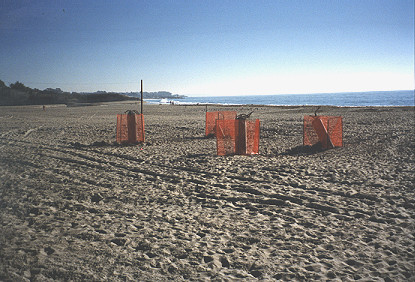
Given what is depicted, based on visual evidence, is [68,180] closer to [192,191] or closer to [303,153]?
[192,191]

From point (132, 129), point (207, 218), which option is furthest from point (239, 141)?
point (207, 218)

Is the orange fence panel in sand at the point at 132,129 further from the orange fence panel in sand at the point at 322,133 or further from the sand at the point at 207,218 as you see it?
the orange fence panel in sand at the point at 322,133

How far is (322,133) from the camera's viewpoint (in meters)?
9.82

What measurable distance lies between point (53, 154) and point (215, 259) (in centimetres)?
734

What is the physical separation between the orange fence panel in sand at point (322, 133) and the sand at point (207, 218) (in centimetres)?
144

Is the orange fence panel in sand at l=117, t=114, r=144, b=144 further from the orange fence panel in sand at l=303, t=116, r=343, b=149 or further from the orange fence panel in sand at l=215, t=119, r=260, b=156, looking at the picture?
the orange fence panel in sand at l=303, t=116, r=343, b=149

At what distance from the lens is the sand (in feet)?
9.86

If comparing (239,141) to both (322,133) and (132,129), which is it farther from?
(132,129)

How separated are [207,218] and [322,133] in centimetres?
686

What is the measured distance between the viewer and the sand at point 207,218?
300 cm

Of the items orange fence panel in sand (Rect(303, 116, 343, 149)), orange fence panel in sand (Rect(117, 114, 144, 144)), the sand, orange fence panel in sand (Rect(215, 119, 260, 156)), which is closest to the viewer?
the sand

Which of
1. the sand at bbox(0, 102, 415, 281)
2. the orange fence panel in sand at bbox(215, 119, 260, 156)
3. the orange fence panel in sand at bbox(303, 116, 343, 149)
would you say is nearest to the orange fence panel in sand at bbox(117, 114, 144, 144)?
the sand at bbox(0, 102, 415, 281)

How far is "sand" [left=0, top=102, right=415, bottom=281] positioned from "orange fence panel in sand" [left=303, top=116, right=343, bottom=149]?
1.44 m

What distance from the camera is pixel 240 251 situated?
3361 millimetres
